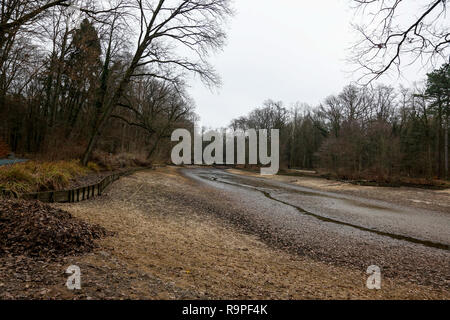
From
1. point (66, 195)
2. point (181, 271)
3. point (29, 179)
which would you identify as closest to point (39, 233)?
point (181, 271)

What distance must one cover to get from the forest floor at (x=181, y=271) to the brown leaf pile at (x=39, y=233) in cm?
23

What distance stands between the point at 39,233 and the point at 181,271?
229cm

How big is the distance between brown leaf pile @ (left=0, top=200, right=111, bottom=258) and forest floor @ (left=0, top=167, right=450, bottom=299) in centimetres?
23

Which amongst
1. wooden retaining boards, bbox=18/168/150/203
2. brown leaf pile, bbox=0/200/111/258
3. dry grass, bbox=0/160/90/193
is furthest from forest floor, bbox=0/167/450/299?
dry grass, bbox=0/160/90/193

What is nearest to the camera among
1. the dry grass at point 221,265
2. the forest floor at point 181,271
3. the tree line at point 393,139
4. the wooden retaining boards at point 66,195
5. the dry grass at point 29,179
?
the forest floor at point 181,271

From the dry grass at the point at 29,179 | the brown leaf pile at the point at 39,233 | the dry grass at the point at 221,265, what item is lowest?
the dry grass at the point at 221,265

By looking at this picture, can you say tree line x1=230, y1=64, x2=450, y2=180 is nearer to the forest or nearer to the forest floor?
the forest

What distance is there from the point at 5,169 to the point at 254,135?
51094mm

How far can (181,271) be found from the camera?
12.8 feet

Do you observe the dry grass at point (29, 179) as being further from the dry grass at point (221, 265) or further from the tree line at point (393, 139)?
the tree line at point (393, 139)

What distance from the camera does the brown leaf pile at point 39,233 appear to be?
3.62m

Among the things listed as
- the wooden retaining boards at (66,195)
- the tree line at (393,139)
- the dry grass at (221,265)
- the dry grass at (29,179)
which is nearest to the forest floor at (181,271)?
the dry grass at (221,265)

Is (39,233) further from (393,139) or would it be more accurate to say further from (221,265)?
(393,139)
